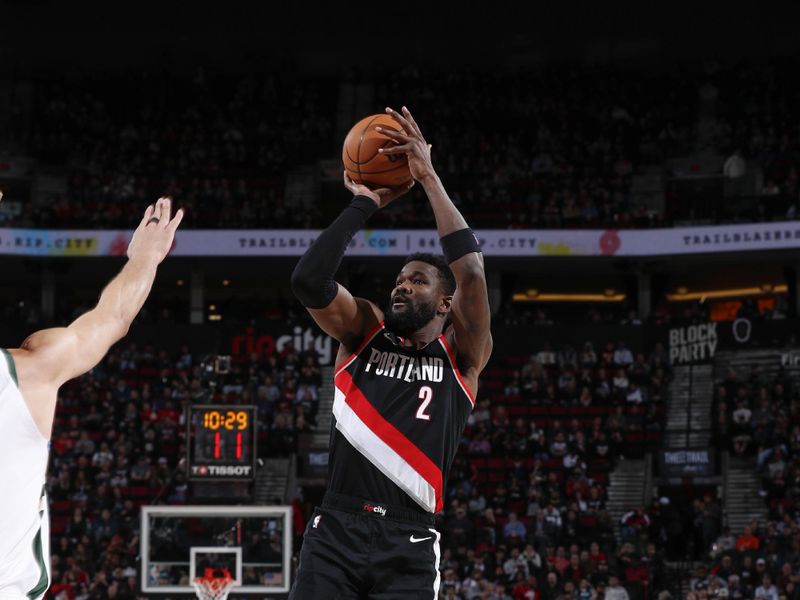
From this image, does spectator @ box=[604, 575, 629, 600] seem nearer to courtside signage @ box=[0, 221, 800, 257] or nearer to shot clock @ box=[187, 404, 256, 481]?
shot clock @ box=[187, 404, 256, 481]

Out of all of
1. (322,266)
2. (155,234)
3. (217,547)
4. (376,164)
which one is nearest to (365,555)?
(322,266)

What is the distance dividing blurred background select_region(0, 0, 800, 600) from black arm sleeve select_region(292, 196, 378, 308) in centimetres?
1182

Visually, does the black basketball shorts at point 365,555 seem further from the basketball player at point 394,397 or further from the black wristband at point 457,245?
the black wristband at point 457,245

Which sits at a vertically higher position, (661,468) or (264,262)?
(264,262)

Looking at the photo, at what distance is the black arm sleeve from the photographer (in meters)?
5.58

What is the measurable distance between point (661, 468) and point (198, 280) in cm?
1560

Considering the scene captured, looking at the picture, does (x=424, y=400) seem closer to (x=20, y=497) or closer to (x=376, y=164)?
(x=376, y=164)

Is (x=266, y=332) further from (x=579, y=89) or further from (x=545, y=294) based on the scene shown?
(x=579, y=89)

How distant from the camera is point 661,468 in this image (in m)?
27.7

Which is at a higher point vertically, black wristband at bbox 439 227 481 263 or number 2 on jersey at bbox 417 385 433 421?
black wristband at bbox 439 227 481 263

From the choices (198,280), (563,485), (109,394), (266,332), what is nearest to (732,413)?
(563,485)

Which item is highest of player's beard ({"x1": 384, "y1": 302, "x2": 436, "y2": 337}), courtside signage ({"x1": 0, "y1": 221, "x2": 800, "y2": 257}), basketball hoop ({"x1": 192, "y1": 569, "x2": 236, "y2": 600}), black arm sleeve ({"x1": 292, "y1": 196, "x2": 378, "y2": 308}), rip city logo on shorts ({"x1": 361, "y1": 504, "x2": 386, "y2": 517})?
courtside signage ({"x1": 0, "y1": 221, "x2": 800, "y2": 257})

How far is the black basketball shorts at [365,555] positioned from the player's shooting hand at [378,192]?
1401 millimetres

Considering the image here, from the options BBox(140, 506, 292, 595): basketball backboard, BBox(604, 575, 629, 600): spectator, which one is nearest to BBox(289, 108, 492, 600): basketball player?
BBox(140, 506, 292, 595): basketball backboard
